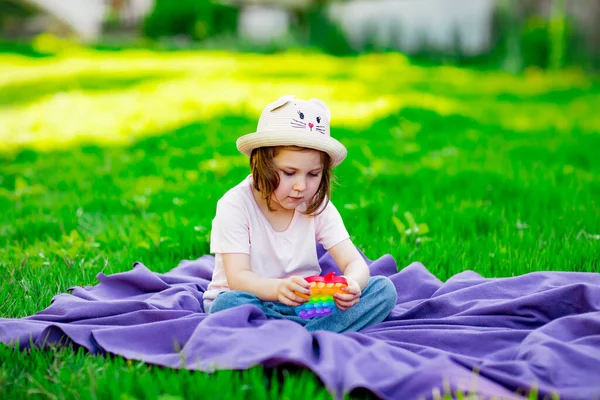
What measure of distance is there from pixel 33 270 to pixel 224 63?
37.6 feet

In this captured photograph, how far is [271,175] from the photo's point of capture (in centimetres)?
301

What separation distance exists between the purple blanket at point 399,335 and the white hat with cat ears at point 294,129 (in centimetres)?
72

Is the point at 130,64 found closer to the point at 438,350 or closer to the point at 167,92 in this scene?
the point at 167,92

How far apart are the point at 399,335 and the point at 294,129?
0.96 metres

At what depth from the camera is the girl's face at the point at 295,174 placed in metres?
2.97

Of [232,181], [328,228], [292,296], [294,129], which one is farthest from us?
[232,181]

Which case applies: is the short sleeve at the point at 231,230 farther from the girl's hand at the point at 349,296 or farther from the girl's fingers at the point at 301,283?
the girl's hand at the point at 349,296

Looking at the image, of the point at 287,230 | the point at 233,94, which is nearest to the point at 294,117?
the point at 287,230

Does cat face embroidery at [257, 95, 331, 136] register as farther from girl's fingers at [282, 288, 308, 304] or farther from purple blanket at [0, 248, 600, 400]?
purple blanket at [0, 248, 600, 400]

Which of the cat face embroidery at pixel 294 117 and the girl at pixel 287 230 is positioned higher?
the cat face embroidery at pixel 294 117

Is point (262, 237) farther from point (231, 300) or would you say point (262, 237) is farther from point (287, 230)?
point (231, 300)

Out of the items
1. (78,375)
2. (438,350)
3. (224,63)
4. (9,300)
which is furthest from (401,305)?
(224,63)

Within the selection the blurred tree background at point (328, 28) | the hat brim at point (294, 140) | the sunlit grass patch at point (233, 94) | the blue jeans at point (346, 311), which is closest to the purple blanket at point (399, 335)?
the blue jeans at point (346, 311)

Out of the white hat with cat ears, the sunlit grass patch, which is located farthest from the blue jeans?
the sunlit grass patch
